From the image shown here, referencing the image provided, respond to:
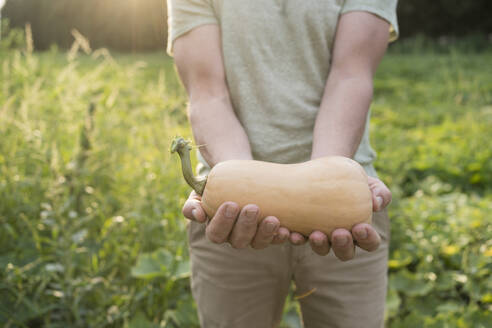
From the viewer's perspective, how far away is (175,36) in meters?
1.47

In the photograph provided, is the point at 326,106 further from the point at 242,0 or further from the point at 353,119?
the point at 242,0

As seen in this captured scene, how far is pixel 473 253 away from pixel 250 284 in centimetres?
162

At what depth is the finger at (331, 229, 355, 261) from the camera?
121cm

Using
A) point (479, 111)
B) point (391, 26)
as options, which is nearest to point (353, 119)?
point (391, 26)

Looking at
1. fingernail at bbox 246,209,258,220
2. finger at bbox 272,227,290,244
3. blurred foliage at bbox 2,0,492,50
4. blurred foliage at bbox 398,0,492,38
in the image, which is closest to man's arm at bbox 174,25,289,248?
finger at bbox 272,227,290,244

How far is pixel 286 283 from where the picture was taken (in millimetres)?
1490

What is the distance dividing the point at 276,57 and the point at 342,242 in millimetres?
629

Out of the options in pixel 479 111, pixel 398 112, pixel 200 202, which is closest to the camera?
pixel 200 202

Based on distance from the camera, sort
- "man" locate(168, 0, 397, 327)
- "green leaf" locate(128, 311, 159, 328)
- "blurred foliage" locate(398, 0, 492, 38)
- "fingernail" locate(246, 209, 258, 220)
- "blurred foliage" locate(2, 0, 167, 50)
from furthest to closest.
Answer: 1. "blurred foliage" locate(2, 0, 167, 50)
2. "blurred foliage" locate(398, 0, 492, 38)
3. "green leaf" locate(128, 311, 159, 328)
4. "man" locate(168, 0, 397, 327)
5. "fingernail" locate(246, 209, 258, 220)

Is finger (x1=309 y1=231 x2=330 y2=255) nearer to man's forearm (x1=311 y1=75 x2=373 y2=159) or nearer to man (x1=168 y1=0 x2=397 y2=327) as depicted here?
man (x1=168 y1=0 x2=397 y2=327)

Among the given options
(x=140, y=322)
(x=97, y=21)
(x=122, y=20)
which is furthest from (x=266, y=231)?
(x=122, y=20)

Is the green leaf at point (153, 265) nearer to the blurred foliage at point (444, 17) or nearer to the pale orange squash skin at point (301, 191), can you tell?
the pale orange squash skin at point (301, 191)

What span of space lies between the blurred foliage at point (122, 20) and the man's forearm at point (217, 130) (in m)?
17.0

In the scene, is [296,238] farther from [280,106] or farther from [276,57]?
[276,57]
